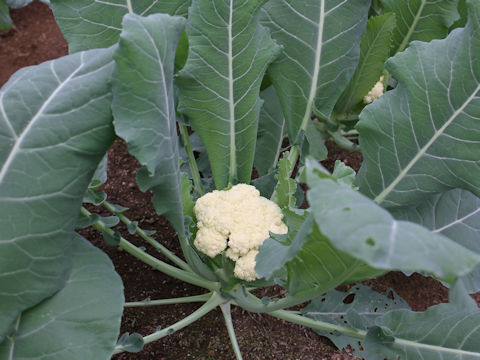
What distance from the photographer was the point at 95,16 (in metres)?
1.05

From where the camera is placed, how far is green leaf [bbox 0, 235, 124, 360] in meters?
0.79

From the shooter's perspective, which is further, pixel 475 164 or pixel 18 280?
pixel 475 164

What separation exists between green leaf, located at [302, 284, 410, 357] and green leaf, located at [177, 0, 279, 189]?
15.9 inches

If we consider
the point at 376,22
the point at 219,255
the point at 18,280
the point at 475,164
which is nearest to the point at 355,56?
the point at 376,22

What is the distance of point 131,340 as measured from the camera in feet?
3.14

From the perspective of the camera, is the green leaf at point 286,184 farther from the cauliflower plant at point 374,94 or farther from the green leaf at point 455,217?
the cauliflower plant at point 374,94

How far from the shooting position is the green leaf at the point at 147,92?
2.51 ft

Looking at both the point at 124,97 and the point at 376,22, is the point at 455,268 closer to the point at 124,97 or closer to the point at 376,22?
the point at 124,97

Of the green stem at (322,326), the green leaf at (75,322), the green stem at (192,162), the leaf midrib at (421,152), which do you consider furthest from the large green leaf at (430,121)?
the green leaf at (75,322)

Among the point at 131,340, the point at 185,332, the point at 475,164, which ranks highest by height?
the point at 475,164

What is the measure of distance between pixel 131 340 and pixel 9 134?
0.48 metres

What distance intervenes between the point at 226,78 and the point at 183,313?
2.02 ft

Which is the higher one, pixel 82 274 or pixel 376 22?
pixel 376 22

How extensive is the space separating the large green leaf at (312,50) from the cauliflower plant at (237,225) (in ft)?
0.88
